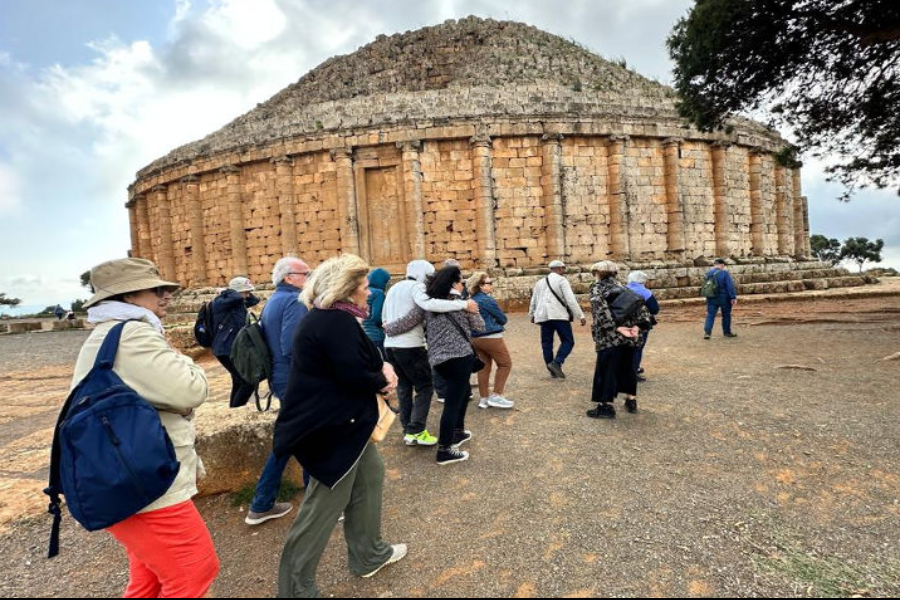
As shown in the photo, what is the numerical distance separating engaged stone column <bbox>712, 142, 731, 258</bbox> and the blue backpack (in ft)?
68.2

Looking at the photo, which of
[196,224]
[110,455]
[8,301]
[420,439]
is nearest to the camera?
[110,455]

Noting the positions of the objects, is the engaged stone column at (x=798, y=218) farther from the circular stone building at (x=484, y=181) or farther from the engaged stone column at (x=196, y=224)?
the engaged stone column at (x=196, y=224)

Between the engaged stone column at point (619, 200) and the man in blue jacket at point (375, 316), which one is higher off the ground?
the engaged stone column at point (619, 200)

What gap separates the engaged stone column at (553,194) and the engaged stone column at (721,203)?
7.00 meters

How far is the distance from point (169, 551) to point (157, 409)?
619mm

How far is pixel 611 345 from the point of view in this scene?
520cm

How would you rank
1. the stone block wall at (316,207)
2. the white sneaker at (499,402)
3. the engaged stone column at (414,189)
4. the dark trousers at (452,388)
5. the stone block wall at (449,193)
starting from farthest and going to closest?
the stone block wall at (316,207), the stone block wall at (449,193), the engaged stone column at (414,189), the white sneaker at (499,402), the dark trousers at (452,388)

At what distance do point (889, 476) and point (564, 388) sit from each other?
11.6ft

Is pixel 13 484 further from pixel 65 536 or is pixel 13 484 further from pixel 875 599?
pixel 875 599

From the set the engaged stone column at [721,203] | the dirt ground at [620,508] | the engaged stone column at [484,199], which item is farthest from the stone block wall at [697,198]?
the dirt ground at [620,508]

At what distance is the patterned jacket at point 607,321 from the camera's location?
17.0ft

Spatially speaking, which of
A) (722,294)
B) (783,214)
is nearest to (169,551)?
(722,294)

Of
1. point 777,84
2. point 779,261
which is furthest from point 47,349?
point 779,261

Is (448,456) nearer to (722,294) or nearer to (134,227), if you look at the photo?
(722,294)
